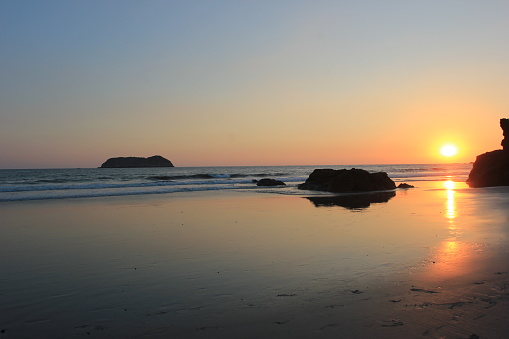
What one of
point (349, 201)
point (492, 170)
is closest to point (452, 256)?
point (349, 201)

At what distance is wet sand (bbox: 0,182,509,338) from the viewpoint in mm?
5219

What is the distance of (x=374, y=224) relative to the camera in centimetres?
1398

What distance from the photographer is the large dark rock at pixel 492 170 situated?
38.4 m

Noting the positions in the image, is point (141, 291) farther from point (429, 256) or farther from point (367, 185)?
point (367, 185)

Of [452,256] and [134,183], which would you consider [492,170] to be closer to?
[452,256]

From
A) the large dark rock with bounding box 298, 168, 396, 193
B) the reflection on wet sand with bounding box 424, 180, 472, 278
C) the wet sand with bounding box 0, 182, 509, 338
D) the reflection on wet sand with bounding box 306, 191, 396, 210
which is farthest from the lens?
the large dark rock with bounding box 298, 168, 396, 193

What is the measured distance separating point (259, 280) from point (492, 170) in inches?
1591

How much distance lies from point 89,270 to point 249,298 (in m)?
3.97

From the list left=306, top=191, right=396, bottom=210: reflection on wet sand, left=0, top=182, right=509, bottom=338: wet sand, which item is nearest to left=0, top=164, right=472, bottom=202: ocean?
left=306, top=191, right=396, bottom=210: reflection on wet sand

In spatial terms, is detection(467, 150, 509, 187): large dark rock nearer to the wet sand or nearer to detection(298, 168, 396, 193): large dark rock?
detection(298, 168, 396, 193): large dark rock

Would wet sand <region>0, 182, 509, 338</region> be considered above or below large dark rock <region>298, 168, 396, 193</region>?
below

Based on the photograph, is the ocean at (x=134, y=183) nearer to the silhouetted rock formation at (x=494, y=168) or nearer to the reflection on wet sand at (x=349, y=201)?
the reflection on wet sand at (x=349, y=201)

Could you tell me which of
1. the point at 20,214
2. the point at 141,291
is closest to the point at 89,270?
the point at 141,291

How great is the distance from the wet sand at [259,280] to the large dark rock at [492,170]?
28.5 meters
